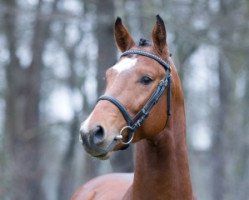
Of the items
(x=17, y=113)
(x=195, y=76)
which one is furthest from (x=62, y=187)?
(x=195, y=76)

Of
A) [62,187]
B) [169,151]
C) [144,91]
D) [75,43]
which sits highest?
[75,43]

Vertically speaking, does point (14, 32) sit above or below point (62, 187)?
above

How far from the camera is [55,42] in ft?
80.3

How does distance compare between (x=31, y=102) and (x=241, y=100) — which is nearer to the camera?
(x=31, y=102)

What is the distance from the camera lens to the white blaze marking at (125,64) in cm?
550

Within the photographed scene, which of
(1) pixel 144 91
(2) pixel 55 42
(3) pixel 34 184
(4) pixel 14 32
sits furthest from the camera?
(2) pixel 55 42

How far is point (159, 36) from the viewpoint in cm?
576

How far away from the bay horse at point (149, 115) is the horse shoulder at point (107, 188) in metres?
1.03

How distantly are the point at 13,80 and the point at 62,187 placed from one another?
4.97 meters

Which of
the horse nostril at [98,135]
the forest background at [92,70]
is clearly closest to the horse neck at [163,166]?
the horse nostril at [98,135]

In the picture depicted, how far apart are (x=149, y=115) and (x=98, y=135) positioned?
0.58 metres

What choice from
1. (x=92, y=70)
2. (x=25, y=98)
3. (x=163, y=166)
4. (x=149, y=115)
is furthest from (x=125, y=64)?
(x=92, y=70)

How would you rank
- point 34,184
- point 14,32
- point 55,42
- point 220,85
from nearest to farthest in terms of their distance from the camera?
point 34,184
point 14,32
point 220,85
point 55,42

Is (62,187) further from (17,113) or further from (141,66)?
(141,66)
